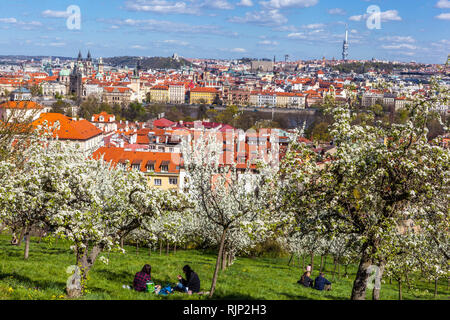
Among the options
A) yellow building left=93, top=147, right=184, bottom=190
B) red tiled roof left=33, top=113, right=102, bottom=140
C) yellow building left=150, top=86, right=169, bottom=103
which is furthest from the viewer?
yellow building left=150, top=86, right=169, bottom=103

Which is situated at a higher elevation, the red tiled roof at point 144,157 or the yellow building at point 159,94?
the yellow building at point 159,94

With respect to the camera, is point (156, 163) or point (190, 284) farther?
point (156, 163)

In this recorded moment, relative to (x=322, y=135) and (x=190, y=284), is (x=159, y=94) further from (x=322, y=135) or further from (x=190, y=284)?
(x=190, y=284)

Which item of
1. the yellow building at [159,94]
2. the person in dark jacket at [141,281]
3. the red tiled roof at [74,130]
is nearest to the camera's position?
the person in dark jacket at [141,281]

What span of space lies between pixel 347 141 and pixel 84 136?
166ft

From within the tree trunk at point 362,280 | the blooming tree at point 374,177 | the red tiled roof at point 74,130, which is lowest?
the red tiled roof at point 74,130

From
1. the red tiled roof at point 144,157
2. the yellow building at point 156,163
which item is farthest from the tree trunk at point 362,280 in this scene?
the red tiled roof at point 144,157

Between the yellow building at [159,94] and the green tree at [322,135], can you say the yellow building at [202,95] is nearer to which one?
the yellow building at [159,94]

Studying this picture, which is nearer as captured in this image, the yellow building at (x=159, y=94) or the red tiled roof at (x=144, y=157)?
the red tiled roof at (x=144, y=157)

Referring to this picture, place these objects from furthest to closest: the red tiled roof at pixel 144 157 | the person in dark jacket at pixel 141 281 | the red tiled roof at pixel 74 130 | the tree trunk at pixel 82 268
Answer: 1. the red tiled roof at pixel 74 130
2. the red tiled roof at pixel 144 157
3. the person in dark jacket at pixel 141 281
4. the tree trunk at pixel 82 268

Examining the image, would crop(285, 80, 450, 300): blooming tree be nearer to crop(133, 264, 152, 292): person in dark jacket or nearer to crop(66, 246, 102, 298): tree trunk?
crop(133, 264, 152, 292): person in dark jacket
